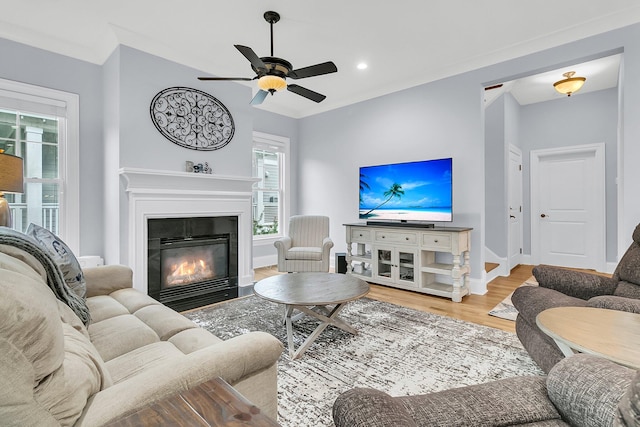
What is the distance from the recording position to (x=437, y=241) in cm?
365

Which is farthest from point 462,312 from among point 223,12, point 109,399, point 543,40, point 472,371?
point 223,12

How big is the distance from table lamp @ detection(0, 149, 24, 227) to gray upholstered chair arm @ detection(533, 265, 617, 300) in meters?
3.63

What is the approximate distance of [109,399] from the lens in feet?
2.71

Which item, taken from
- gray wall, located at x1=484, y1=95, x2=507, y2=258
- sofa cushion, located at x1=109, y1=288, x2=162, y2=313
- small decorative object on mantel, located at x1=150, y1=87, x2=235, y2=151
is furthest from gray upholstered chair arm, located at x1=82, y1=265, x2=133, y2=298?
gray wall, located at x1=484, y1=95, x2=507, y2=258

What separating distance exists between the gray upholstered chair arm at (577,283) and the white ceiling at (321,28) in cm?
228

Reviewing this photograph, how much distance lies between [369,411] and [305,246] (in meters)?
3.80

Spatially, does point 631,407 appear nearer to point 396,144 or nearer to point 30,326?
point 30,326

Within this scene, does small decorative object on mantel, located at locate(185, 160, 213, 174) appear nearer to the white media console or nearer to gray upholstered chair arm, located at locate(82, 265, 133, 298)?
gray upholstered chair arm, located at locate(82, 265, 133, 298)

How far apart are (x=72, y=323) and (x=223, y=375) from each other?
31.0 inches

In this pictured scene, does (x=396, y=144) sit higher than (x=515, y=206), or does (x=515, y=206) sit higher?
(x=396, y=144)

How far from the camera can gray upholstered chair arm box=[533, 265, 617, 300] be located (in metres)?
2.07

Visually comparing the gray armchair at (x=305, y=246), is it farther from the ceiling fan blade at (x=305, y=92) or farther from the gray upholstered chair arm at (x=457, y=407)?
the gray upholstered chair arm at (x=457, y=407)

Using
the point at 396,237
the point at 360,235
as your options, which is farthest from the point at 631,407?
the point at 360,235

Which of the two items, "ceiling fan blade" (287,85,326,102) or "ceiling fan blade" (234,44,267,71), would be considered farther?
"ceiling fan blade" (287,85,326,102)
